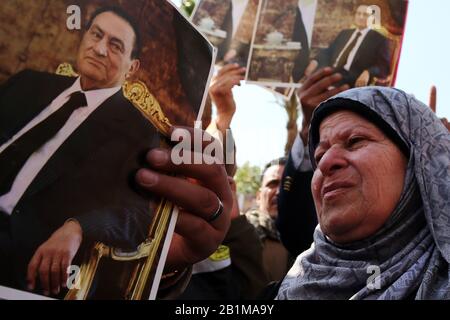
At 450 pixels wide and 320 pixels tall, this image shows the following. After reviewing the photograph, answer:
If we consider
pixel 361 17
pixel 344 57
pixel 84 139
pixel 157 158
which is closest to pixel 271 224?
pixel 344 57

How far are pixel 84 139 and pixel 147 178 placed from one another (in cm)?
15

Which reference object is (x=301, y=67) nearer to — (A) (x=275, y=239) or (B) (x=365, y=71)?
(B) (x=365, y=71)

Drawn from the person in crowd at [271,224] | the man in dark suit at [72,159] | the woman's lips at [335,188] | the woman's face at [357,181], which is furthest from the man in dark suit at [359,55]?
the man in dark suit at [72,159]

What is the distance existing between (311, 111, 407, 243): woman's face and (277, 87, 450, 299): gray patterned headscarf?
0.03 metres

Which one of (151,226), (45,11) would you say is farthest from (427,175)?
(45,11)

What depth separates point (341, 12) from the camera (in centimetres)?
246

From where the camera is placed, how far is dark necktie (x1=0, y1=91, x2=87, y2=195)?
35.8 inches

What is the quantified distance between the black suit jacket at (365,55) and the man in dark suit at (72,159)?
59.9 inches

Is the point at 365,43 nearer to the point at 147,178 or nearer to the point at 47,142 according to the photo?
the point at 147,178

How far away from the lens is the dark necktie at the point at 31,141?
35.8 inches

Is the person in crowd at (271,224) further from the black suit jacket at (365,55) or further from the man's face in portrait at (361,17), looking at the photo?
the man's face in portrait at (361,17)
